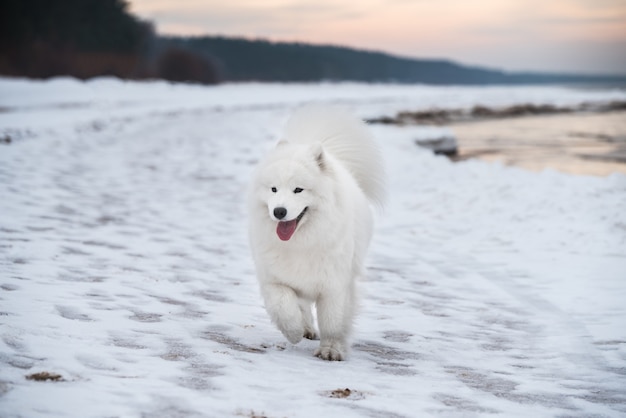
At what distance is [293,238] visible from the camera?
384cm

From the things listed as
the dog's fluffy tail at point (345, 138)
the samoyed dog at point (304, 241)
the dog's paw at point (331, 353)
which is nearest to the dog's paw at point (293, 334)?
the samoyed dog at point (304, 241)

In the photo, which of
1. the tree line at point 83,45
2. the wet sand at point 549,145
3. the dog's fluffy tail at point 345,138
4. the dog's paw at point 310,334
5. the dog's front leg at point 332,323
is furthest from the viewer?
the tree line at point 83,45

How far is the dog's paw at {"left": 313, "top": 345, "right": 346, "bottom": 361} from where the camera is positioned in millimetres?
3865

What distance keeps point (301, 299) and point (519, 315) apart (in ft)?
6.33

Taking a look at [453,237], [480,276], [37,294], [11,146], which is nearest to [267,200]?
[37,294]

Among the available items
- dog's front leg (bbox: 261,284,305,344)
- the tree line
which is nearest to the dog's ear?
dog's front leg (bbox: 261,284,305,344)

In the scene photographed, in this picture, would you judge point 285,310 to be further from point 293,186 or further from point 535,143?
→ point 535,143

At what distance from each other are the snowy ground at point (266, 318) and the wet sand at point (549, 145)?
13.6ft

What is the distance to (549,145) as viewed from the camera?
19703mm

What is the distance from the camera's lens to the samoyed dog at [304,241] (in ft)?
12.5

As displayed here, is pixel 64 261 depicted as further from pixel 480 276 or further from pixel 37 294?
pixel 480 276

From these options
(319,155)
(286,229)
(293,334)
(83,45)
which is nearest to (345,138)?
(319,155)

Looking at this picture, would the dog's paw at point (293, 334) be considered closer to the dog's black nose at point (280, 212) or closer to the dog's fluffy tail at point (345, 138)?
the dog's black nose at point (280, 212)

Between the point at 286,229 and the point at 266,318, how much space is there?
1156 millimetres
